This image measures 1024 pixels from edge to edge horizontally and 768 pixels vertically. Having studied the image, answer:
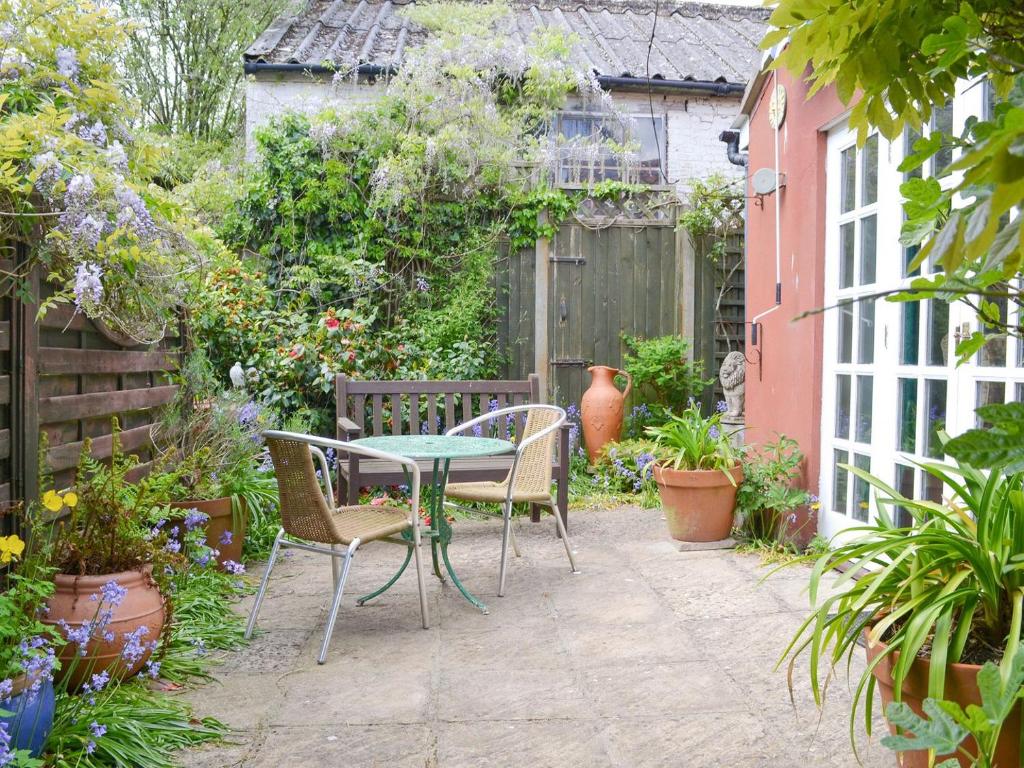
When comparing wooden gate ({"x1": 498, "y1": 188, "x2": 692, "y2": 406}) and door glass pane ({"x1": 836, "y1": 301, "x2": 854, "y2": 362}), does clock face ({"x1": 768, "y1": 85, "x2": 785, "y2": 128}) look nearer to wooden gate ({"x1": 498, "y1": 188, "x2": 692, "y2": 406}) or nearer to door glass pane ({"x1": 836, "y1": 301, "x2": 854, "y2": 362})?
door glass pane ({"x1": 836, "y1": 301, "x2": 854, "y2": 362})

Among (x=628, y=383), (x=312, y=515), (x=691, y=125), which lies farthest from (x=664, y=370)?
(x=312, y=515)

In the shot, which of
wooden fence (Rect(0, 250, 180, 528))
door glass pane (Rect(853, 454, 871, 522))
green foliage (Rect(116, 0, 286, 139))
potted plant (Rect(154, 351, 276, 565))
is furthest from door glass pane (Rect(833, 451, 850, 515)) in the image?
green foliage (Rect(116, 0, 286, 139))

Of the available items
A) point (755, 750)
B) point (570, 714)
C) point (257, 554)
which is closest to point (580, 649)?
point (570, 714)

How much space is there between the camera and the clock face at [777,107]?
496cm

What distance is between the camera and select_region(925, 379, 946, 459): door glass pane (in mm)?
3691

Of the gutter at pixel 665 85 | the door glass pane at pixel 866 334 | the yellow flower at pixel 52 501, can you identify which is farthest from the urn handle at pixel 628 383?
the yellow flower at pixel 52 501

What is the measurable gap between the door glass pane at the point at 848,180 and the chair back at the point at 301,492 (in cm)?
299

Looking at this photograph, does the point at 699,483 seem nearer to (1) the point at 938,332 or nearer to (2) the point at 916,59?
(1) the point at 938,332

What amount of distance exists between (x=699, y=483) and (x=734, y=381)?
1613mm

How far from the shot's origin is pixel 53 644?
2.57 m

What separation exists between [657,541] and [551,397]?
97.5 inches

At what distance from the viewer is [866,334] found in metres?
4.28

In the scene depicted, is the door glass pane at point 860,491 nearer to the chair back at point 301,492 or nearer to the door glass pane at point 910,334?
A: the door glass pane at point 910,334

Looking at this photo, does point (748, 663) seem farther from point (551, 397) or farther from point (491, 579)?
point (551, 397)
